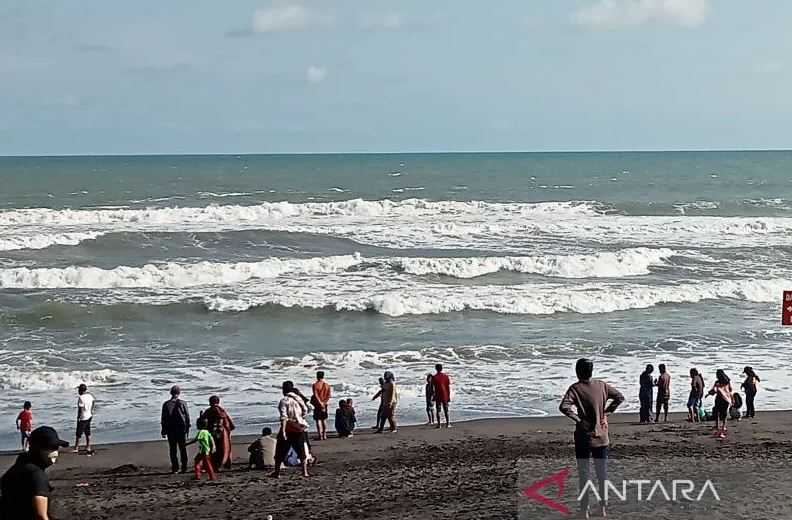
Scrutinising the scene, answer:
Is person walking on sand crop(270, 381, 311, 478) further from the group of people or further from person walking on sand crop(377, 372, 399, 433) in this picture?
the group of people

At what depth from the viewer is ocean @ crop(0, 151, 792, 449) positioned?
58.7ft

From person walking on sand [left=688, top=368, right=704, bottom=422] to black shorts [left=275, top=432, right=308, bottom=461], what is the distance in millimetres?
6632

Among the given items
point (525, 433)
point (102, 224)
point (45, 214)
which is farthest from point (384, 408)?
point (45, 214)

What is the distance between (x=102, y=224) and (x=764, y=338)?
33.1 m

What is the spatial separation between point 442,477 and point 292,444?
1.88 meters

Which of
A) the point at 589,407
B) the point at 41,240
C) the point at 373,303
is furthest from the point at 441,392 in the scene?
the point at 41,240

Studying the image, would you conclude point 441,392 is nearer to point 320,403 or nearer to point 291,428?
point 320,403

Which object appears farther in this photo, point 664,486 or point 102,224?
point 102,224

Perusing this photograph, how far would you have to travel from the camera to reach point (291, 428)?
11711 mm

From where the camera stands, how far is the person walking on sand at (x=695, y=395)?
15195mm

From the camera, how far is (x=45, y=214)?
48500 millimetres

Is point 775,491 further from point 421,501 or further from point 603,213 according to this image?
point 603,213

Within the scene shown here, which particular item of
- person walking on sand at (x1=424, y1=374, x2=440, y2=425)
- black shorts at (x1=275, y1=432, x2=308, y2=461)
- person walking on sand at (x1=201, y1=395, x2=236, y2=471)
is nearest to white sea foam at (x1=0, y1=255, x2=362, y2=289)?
person walking on sand at (x1=424, y1=374, x2=440, y2=425)

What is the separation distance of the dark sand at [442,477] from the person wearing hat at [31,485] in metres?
4.78
